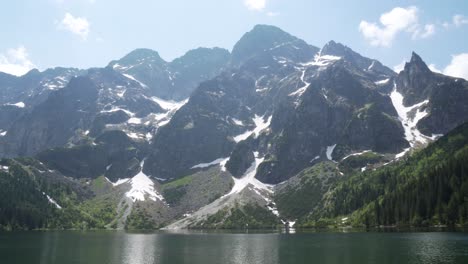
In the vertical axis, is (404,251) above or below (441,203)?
below

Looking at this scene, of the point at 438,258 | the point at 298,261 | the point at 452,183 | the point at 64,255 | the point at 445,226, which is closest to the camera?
the point at 438,258

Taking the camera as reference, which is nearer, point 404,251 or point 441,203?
point 404,251

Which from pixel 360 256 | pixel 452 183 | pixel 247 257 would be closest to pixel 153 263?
pixel 247 257

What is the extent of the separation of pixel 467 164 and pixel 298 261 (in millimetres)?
139695

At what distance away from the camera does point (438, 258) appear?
79.8 meters

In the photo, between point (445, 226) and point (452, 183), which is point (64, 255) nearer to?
point (445, 226)

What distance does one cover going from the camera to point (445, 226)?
171750 mm

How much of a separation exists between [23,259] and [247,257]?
48284mm

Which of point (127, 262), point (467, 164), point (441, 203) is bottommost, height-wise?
point (127, 262)

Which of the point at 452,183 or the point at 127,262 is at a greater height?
the point at 452,183

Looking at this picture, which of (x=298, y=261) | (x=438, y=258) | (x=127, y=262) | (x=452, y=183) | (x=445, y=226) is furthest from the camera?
(x=452, y=183)

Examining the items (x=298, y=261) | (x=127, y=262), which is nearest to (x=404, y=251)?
(x=298, y=261)

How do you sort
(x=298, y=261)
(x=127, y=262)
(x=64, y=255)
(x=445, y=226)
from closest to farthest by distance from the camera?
1. (x=298, y=261)
2. (x=127, y=262)
3. (x=64, y=255)
4. (x=445, y=226)

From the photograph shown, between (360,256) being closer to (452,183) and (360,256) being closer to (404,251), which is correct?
(404,251)
